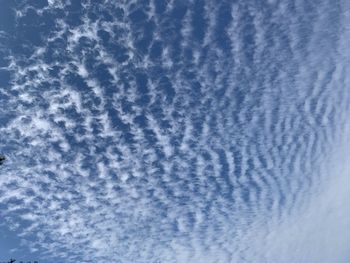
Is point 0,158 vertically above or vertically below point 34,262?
above

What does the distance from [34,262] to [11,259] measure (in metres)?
3.70

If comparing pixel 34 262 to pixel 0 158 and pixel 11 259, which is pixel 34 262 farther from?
pixel 0 158

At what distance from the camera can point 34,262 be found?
132 feet

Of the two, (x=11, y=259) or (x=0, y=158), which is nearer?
(x=0, y=158)

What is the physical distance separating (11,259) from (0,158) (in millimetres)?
16843

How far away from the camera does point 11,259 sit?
136 ft

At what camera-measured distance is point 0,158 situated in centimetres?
3200

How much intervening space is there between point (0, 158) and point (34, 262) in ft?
51.2

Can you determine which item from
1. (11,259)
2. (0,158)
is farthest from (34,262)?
(0,158)

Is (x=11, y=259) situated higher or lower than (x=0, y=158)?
lower

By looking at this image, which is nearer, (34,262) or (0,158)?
(0,158)
